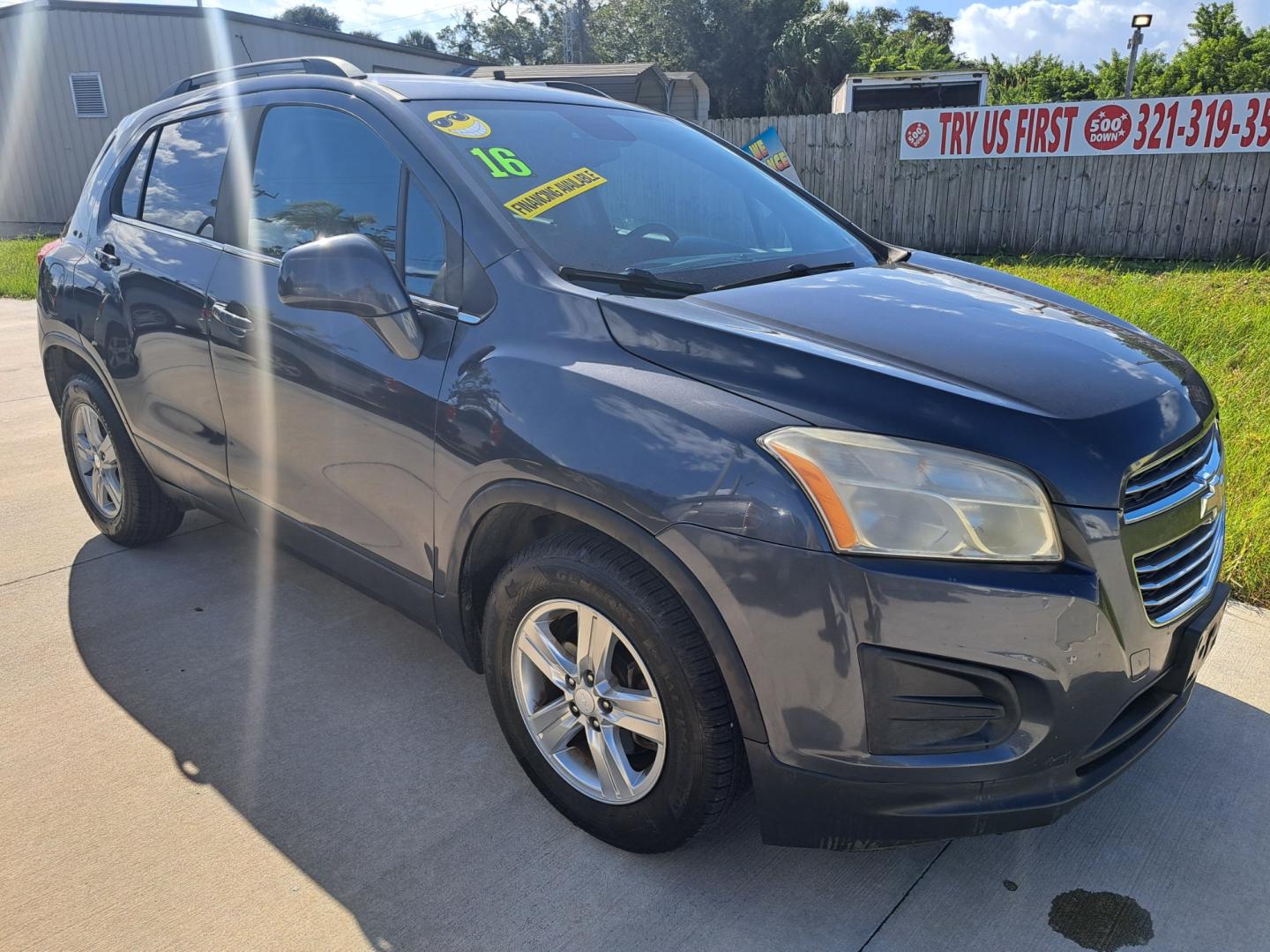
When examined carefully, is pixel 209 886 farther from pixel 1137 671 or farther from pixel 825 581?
pixel 1137 671

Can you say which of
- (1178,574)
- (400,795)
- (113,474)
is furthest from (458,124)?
(113,474)

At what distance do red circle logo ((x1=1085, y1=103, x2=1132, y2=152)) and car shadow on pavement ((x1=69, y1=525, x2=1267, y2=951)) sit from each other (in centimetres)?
1006

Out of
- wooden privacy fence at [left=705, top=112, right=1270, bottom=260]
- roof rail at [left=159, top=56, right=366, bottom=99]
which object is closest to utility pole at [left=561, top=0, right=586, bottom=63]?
wooden privacy fence at [left=705, top=112, right=1270, bottom=260]

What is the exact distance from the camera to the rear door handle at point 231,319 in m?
2.95

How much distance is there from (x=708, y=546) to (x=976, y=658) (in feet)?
1.79

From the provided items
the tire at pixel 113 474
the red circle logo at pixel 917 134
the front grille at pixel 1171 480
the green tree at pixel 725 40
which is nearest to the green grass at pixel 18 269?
the tire at pixel 113 474

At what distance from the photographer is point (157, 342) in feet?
11.1

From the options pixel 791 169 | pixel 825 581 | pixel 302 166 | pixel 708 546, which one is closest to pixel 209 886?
pixel 708 546

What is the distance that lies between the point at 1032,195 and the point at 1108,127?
1147 millimetres

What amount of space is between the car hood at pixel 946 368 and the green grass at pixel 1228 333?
5.57 ft

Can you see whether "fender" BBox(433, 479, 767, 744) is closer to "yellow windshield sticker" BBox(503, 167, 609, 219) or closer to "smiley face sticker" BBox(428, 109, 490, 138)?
"yellow windshield sticker" BBox(503, 167, 609, 219)

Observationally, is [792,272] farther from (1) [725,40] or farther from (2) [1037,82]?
(1) [725,40]

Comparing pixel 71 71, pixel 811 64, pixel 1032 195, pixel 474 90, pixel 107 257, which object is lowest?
pixel 1032 195

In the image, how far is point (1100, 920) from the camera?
2.13 meters
